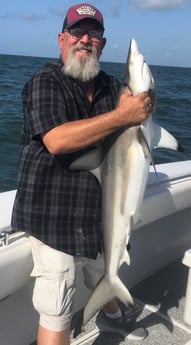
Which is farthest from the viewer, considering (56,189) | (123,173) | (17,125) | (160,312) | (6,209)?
(17,125)

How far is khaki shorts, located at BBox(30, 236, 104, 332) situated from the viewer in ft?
8.59

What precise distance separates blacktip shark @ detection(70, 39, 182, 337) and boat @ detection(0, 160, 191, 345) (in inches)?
17.7

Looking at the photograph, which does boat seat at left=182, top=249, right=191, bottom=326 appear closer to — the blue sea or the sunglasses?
the sunglasses

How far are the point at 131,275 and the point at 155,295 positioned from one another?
236 millimetres

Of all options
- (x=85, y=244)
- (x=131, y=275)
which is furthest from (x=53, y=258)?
(x=131, y=275)

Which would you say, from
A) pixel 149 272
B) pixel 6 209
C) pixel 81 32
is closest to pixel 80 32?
pixel 81 32

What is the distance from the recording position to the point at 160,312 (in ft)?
12.2

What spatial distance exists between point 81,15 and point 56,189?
904 mm

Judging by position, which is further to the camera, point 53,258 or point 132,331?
point 132,331

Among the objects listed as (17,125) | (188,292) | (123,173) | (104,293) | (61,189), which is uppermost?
(123,173)

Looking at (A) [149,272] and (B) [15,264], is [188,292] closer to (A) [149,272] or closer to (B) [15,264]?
(A) [149,272]

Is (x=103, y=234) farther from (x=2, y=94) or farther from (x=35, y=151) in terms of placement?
(x=2, y=94)

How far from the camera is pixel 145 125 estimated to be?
237cm

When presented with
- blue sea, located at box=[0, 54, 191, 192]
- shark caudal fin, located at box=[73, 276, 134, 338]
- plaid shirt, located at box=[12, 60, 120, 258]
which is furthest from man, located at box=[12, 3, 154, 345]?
blue sea, located at box=[0, 54, 191, 192]
